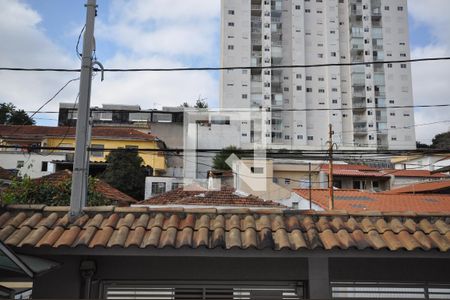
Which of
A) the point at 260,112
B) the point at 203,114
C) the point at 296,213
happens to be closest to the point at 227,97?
the point at 260,112

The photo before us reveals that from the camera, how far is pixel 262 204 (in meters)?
18.8

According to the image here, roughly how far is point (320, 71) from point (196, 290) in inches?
2464

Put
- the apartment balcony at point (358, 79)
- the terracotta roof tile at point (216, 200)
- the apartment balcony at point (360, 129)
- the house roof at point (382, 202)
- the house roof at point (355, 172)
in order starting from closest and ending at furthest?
the terracotta roof tile at point (216, 200) < the house roof at point (382, 202) < the house roof at point (355, 172) < the apartment balcony at point (360, 129) < the apartment balcony at point (358, 79)

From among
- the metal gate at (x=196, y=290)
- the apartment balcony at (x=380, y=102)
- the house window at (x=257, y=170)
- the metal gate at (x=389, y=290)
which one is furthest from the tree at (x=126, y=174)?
the apartment balcony at (x=380, y=102)

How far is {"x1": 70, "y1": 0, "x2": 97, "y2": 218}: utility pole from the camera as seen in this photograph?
5.64 m

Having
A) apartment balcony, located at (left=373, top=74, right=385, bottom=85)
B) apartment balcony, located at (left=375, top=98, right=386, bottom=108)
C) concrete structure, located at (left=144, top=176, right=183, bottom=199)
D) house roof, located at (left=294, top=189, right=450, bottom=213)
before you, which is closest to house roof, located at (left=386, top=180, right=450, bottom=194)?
house roof, located at (left=294, top=189, right=450, bottom=213)

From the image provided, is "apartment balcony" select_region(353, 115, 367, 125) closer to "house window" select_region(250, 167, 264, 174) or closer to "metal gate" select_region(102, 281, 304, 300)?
"house window" select_region(250, 167, 264, 174)

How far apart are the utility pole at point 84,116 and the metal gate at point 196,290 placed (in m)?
1.16

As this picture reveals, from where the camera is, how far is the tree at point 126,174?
1313 inches

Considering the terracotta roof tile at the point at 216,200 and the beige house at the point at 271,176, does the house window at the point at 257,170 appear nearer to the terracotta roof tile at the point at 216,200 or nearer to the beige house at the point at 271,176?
the beige house at the point at 271,176

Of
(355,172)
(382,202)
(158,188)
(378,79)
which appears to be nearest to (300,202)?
(382,202)

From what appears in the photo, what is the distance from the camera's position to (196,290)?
17.2 feet

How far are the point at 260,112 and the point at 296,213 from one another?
56.0m

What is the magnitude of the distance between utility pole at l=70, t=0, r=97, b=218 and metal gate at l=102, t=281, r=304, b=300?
1.16m
